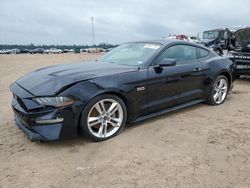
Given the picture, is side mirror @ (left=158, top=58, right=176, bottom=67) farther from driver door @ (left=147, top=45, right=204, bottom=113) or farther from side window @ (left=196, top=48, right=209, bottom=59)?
side window @ (left=196, top=48, right=209, bottom=59)

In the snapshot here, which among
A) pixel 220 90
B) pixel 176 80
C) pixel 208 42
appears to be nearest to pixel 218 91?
pixel 220 90

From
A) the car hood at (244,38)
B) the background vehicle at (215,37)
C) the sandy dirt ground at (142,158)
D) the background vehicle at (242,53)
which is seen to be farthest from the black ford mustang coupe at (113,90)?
the background vehicle at (215,37)

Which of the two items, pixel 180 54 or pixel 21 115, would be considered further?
pixel 180 54

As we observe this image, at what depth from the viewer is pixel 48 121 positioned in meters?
3.44

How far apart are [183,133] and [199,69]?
5.18 feet

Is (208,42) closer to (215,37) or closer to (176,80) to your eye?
(215,37)

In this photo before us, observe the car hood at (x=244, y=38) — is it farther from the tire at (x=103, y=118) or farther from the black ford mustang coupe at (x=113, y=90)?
the tire at (x=103, y=118)

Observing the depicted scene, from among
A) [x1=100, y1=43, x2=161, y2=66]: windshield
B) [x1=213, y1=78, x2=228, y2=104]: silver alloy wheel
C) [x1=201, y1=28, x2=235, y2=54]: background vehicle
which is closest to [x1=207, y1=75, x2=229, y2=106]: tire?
[x1=213, y1=78, x2=228, y2=104]: silver alloy wheel

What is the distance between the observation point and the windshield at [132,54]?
4.53 metres

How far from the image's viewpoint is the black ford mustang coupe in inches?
137

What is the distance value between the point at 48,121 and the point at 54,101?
0.26 metres

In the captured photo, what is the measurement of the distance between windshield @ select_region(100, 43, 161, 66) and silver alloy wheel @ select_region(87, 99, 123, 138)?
0.88 meters

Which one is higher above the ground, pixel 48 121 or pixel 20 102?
pixel 20 102

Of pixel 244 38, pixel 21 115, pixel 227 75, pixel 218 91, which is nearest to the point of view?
pixel 21 115
